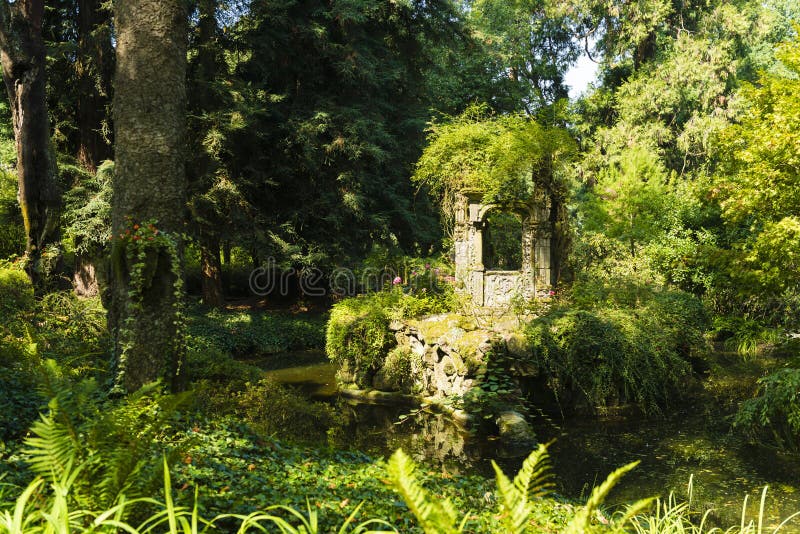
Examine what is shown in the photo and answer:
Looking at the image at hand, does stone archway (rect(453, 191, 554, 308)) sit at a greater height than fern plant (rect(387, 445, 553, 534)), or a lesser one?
greater

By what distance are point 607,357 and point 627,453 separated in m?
1.90

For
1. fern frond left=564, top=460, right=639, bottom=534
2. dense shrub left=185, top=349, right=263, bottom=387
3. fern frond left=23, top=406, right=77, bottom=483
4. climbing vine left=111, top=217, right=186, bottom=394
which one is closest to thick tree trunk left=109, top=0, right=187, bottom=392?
climbing vine left=111, top=217, right=186, bottom=394

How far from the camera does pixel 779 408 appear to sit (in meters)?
6.80

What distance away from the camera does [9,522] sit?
202cm

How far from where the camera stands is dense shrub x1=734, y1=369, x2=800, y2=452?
6.38 metres

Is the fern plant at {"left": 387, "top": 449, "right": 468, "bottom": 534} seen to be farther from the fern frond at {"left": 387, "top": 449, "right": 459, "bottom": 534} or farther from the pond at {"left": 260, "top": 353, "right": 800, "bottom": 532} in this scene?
the pond at {"left": 260, "top": 353, "right": 800, "bottom": 532}

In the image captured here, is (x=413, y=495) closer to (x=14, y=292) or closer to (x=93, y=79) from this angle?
(x=14, y=292)

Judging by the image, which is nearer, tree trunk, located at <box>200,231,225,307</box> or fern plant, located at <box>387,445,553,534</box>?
fern plant, located at <box>387,445,553,534</box>

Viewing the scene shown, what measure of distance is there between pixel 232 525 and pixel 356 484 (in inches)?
53.5

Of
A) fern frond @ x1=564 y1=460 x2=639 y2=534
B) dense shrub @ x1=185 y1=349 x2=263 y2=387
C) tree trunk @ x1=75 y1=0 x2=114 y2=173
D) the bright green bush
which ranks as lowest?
dense shrub @ x1=185 y1=349 x2=263 y2=387

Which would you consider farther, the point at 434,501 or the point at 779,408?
the point at 779,408

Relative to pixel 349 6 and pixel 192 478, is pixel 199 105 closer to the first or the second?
pixel 349 6

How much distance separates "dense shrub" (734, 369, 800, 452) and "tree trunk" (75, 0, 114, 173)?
48.4ft

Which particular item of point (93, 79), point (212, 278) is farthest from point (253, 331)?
point (93, 79)
